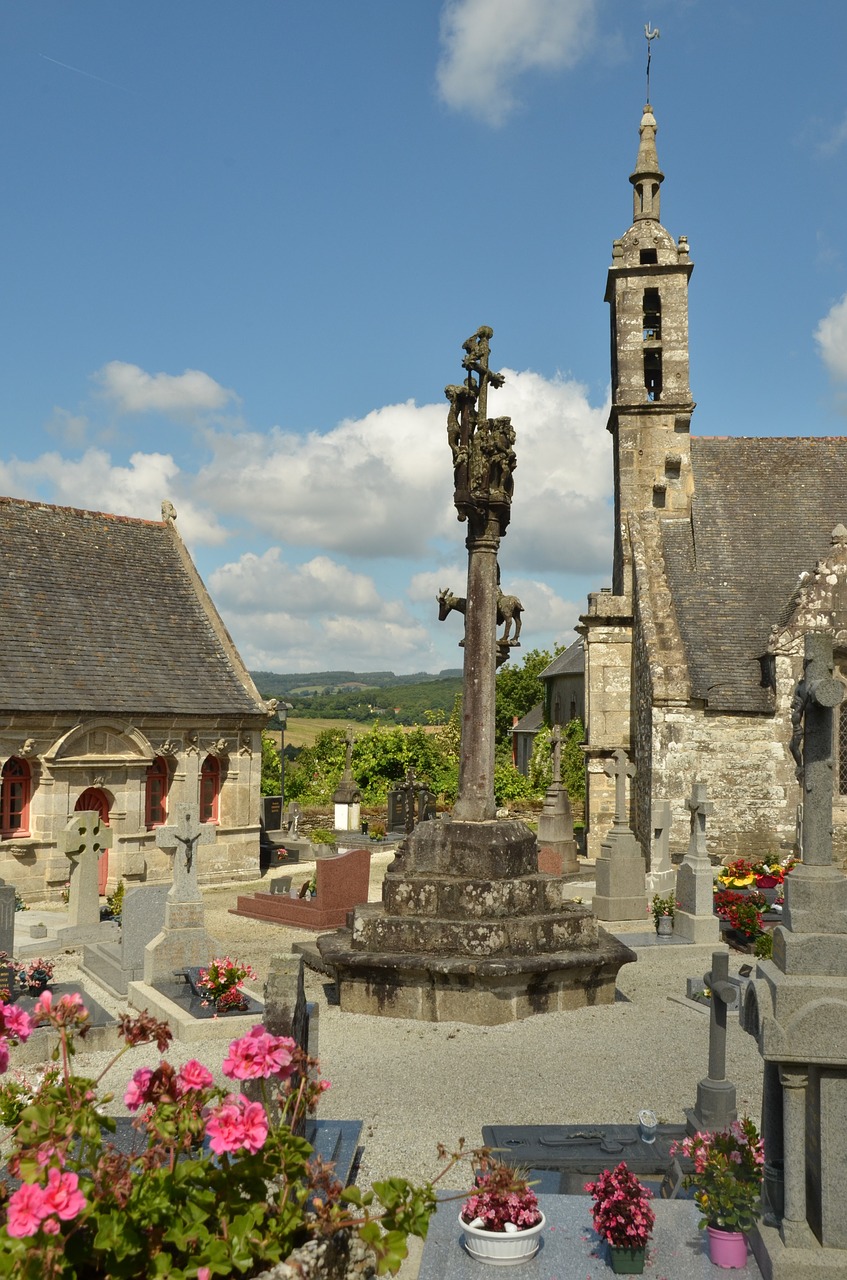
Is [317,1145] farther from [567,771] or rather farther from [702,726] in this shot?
[567,771]

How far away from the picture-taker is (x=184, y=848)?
12.4 m

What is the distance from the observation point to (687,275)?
84.0 feet

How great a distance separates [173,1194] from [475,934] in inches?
263

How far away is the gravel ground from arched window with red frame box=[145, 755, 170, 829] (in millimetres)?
9673

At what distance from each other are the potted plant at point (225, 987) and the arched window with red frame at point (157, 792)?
36.7 feet

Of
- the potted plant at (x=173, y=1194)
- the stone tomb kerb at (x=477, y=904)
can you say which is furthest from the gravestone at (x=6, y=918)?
the potted plant at (x=173, y=1194)

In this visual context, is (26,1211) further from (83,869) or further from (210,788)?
(210,788)

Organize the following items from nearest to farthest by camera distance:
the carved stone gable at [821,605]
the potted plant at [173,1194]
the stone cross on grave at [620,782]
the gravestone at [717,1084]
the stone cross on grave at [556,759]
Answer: the potted plant at [173,1194]
the gravestone at [717,1084]
the stone cross on grave at [620,782]
the carved stone gable at [821,605]
the stone cross on grave at [556,759]

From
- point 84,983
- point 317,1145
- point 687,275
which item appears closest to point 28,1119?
point 317,1145

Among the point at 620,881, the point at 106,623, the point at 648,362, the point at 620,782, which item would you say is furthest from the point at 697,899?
the point at 648,362

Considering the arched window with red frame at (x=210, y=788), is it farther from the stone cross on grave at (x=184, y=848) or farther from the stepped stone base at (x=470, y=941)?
the stepped stone base at (x=470, y=941)

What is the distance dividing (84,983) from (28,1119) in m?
9.49

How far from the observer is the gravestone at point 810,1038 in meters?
4.54

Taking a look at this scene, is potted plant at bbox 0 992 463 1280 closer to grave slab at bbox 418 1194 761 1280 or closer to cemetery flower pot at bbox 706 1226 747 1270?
grave slab at bbox 418 1194 761 1280
